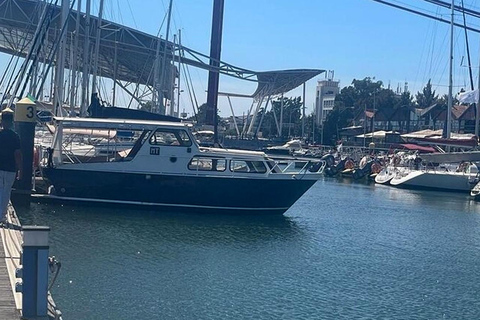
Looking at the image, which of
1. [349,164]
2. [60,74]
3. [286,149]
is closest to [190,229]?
[60,74]

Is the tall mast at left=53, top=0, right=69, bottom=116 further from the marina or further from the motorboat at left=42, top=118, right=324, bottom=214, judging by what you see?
the motorboat at left=42, top=118, right=324, bottom=214

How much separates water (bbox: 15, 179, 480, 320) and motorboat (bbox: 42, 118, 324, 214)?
0.65m

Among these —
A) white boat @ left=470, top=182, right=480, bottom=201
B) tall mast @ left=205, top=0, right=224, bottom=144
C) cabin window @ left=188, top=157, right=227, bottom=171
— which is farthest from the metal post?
tall mast @ left=205, top=0, right=224, bottom=144

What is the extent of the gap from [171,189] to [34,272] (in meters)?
17.3

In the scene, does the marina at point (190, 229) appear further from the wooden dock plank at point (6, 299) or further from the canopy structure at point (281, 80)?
the canopy structure at point (281, 80)

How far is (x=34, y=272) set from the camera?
8602mm

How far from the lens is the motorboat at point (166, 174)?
25.6m

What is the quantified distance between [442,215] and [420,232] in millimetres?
7281

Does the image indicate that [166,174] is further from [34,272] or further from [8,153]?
[34,272]

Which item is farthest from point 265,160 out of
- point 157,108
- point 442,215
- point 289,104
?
point 289,104

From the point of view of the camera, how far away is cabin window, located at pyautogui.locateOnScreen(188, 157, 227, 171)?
2573cm

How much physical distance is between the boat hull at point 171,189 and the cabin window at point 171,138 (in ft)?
3.77

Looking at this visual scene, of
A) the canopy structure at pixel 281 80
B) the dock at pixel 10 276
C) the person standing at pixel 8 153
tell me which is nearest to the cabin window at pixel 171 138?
the dock at pixel 10 276

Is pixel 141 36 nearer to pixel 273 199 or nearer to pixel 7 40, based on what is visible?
pixel 7 40
